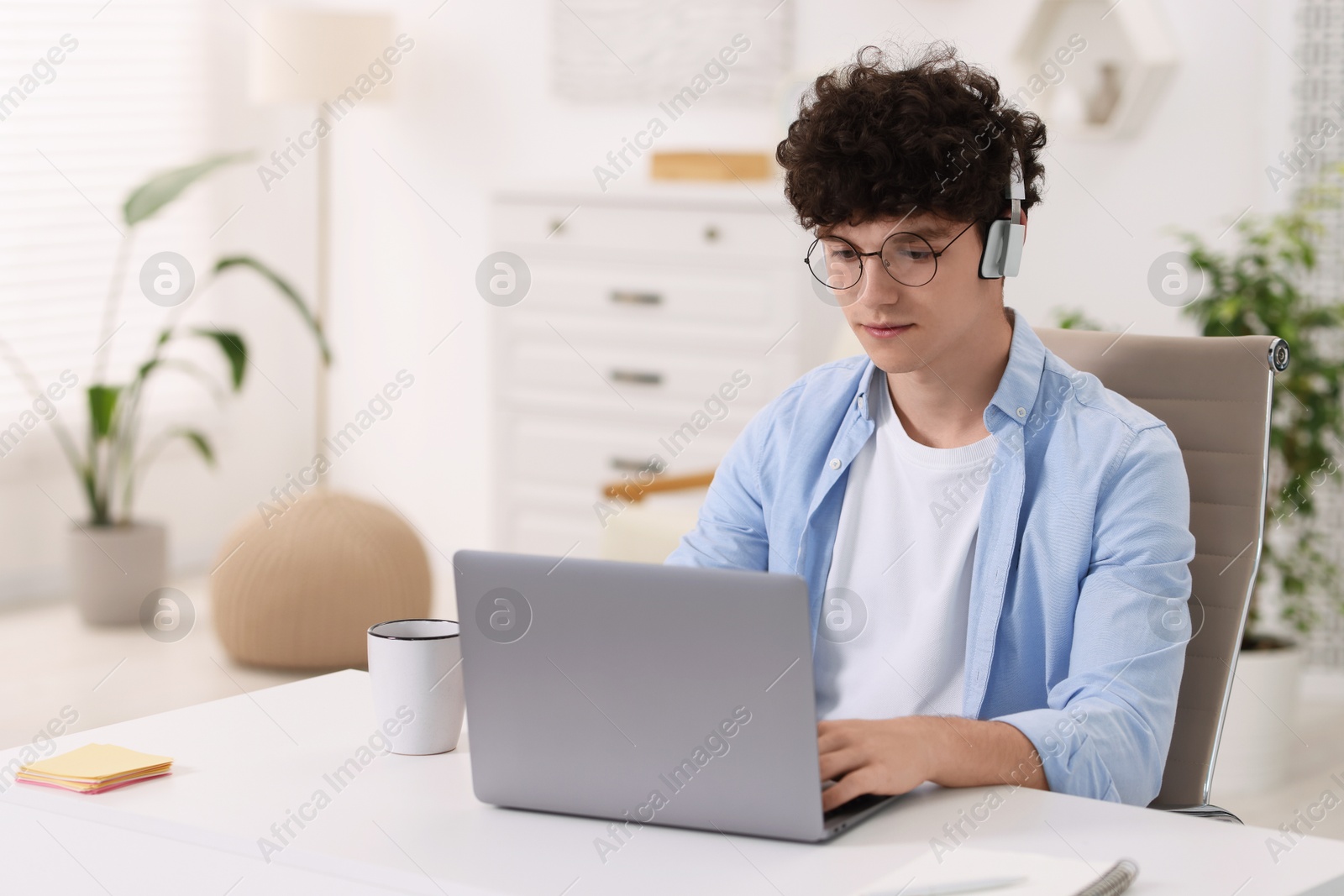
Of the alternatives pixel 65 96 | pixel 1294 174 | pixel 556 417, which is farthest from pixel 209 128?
pixel 1294 174

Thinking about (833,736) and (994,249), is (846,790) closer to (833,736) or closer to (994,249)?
(833,736)

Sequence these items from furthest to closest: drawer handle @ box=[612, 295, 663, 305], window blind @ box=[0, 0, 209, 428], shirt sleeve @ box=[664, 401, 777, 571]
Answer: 1. window blind @ box=[0, 0, 209, 428]
2. drawer handle @ box=[612, 295, 663, 305]
3. shirt sleeve @ box=[664, 401, 777, 571]

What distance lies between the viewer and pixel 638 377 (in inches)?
181

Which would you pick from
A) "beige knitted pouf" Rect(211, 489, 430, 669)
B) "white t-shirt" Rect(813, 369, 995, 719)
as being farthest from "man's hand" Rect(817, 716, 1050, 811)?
"beige knitted pouf" Rect(211, 489, 430, 669)

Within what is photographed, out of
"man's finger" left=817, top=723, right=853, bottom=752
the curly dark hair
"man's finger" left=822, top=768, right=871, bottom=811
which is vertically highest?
the curly dark hair

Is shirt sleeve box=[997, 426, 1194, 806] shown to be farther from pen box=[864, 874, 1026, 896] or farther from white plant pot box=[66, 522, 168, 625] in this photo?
white plant pot box=[66, 522, 168, 625]

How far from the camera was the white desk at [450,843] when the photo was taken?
1137 mm

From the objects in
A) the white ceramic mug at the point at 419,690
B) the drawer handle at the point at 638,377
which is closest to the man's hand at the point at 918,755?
the white ceramic mug at the point at 419,690

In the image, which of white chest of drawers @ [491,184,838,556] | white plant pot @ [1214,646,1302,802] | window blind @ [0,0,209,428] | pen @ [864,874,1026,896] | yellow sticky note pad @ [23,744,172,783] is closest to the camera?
pen @ [864,874,1026,896]

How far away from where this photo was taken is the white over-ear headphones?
168cm

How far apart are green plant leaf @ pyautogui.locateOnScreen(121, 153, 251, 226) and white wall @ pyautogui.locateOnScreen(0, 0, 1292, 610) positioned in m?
0.93

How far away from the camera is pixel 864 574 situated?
67.8 inches

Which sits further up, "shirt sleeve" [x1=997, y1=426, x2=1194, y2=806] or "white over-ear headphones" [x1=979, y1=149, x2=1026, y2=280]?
"white over-ear headphones" [x1=979, y1=149, x2=1026, y2=280]

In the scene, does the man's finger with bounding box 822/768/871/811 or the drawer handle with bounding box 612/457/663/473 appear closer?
the man's finger with bounding box 822/768/871/811
